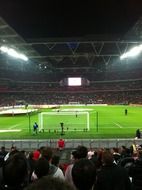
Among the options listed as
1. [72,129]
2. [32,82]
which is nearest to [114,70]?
[32,82]

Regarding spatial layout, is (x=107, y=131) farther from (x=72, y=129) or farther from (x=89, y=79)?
(x=89, y=79)

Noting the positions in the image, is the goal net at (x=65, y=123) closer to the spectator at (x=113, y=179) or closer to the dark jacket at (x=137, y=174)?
the dark jacket at (x=137, y=174)

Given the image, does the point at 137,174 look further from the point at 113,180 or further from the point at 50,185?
the point at 50,185

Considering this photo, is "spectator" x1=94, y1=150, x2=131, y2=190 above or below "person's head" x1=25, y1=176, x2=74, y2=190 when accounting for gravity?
below

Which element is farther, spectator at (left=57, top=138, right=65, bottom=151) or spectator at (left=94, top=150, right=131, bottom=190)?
spectator at (left=57, top=138, right=65, bottom=151)

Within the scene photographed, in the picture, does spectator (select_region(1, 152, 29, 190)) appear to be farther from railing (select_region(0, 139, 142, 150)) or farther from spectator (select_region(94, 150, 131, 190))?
railing (select_region(0, 139, 142, 150))

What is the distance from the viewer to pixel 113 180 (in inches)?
216

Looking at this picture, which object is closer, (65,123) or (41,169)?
(41,169)

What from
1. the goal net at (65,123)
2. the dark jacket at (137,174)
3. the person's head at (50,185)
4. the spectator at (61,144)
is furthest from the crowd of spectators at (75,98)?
the person's head at (50,185)

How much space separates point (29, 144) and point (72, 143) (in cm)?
320

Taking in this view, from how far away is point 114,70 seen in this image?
126812 mm

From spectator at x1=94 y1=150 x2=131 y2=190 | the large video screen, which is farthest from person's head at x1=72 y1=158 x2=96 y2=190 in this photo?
the large video screen

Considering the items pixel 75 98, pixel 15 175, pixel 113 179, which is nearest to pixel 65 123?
pixel 113 179

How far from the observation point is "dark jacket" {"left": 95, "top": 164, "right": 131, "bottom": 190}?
543 centimetres
